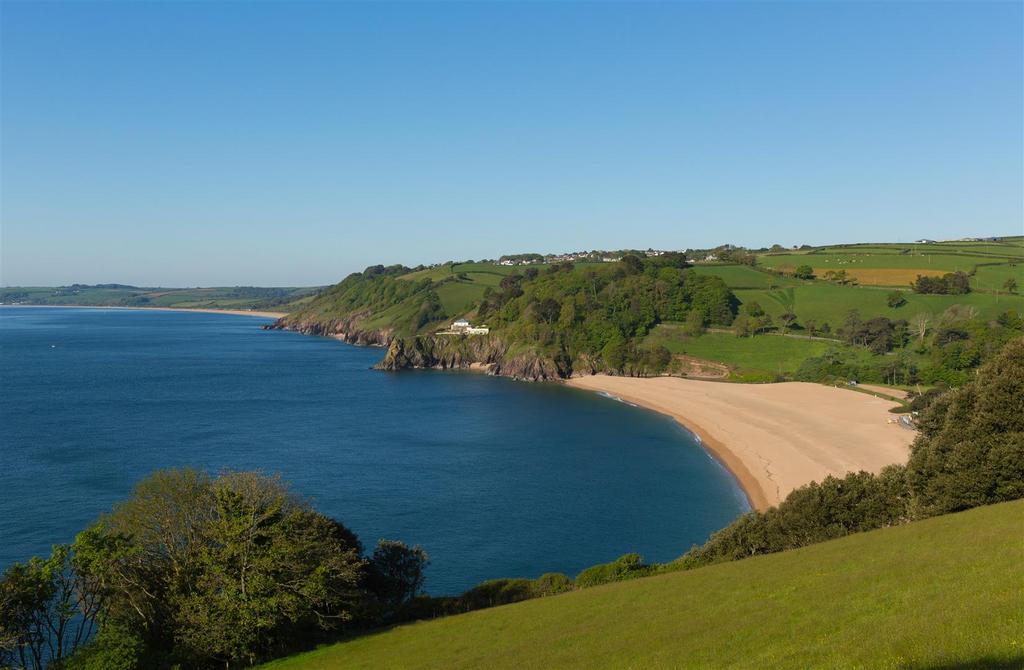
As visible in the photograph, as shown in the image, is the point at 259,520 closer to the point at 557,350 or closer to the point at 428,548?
the point at 428,548

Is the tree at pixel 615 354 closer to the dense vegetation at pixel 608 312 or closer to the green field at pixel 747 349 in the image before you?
the dense vegetation at pixel 608 312

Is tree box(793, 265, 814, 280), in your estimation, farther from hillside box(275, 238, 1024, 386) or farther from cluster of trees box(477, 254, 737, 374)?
cluster of trees box(477, 254, 737, 374)

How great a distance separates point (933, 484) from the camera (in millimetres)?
36531

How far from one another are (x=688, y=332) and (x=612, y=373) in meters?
21.6

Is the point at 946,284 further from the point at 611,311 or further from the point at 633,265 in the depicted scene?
the point at 611,311

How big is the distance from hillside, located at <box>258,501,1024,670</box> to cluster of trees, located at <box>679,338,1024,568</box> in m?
5.35

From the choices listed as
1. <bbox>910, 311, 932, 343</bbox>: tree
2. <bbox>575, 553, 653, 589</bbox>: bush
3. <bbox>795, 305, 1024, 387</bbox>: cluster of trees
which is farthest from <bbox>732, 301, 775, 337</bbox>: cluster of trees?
<bbox>575, 553, 653, 589</bbox>: bush

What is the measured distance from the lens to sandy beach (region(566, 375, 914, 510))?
67.6 meters

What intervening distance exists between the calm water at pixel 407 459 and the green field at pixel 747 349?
3066 centimetres

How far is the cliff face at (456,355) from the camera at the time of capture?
15700cm

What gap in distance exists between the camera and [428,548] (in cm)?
5109

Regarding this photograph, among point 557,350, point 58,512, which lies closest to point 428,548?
point 58,512

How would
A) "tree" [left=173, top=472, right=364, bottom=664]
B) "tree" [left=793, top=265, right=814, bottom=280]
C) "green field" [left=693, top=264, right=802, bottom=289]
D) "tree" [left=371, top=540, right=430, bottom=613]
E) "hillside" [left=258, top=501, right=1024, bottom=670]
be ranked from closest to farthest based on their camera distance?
1. "hillside" [left=258, top=501, right=1024, bottom=670]
2. "tree" [left=173, top=472, right=364, bottom=664]
3. "tree" [left=371, top=540, right=430, bottom=613]
4. "green field" [left=693, top=264, right=802, bottom=289]
5. "tree" [left=793, top=265, right=814, bottom=280]

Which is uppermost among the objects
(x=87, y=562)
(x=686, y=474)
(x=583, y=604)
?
(x=87, y=562)
